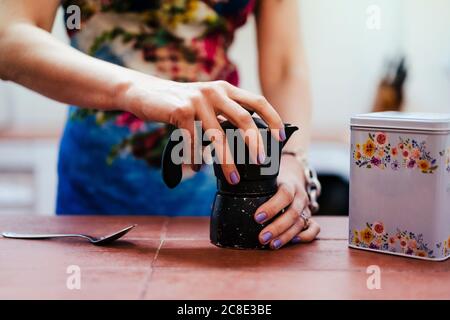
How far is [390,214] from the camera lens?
0.86 metres

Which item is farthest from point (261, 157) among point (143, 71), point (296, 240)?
point (143, 71)

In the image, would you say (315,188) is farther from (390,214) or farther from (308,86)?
(308,86)

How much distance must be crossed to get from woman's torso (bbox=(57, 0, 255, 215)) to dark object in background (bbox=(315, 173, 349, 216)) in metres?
1.43

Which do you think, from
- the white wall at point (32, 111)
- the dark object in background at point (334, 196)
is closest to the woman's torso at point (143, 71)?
the dark object in background at point (334, 196)

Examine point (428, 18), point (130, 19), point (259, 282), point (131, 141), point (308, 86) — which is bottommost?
point (259, 282)

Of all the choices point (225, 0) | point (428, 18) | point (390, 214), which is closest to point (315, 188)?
point (390, 214)

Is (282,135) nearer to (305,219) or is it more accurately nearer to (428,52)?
(305,219)

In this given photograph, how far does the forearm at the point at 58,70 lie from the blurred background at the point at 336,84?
1.82m

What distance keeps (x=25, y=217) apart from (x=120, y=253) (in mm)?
374

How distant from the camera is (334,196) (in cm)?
271

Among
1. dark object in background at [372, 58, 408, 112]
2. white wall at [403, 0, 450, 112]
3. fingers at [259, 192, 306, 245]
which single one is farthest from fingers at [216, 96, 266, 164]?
white wall at [403, 0, 450, 112]

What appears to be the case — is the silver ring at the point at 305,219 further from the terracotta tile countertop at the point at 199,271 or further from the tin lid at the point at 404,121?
the tin lid at the point at 404,121

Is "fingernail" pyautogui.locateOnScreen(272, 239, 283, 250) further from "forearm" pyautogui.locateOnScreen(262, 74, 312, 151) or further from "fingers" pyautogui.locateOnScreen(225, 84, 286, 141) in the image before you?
"forearm" pyautogui.locateOnScreen(262, 74, 312, 151)

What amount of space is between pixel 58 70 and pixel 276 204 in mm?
398
